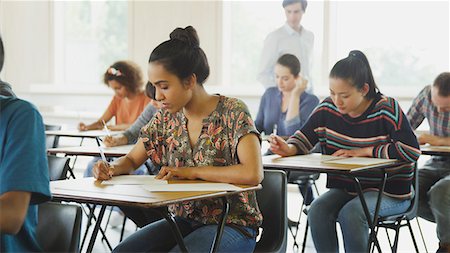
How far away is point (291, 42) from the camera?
585 cm

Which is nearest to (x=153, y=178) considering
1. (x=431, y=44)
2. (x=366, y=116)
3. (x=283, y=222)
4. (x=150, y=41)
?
(x=283, y=222)

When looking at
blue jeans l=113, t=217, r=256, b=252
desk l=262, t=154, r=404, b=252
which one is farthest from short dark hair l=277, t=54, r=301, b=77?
blue jeans l=113, t=217, r=256, b=252

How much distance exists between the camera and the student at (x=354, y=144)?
312 cm

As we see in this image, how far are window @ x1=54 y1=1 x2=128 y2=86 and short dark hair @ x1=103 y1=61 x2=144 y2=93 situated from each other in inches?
92.8

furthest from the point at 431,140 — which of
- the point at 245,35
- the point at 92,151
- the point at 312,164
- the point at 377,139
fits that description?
the point at 245,35

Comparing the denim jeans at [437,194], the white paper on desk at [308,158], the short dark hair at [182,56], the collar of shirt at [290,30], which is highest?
the collar of shirt at [290,30]

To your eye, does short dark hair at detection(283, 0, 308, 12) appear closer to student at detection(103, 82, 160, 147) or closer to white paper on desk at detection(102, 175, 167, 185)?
student at detection(103, 82, 160, 147)

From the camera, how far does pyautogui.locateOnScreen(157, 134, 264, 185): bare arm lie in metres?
2.23

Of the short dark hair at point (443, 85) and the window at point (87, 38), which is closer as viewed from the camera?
the short dark hair at point (443, 85)

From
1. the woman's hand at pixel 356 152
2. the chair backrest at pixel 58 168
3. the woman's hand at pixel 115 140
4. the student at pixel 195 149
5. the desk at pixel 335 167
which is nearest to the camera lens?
the student at pixel 195 149

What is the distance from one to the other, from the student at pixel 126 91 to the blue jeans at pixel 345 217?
7.32 feet

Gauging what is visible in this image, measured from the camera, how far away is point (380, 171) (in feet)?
10.3

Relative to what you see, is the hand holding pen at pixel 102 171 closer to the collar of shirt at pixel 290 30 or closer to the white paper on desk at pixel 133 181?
the white paper on desk at pixel 133 181

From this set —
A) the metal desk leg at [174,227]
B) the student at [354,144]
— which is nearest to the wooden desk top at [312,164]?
the student at [354,144]
